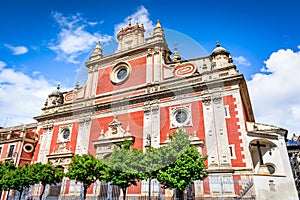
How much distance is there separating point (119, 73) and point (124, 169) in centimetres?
1208

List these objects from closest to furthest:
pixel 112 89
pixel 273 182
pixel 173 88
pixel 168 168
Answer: pixel 168 168 → pixel 273 182 → pixel 173 88 → pixel 112 89

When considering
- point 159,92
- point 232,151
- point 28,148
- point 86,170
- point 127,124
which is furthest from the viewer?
point 28,148

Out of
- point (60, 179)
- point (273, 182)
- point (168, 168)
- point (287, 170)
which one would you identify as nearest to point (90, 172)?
point (60, 179)

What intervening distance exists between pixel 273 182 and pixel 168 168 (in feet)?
24.6

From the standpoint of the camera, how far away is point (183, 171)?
1328 cm

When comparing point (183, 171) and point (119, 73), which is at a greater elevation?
point (119, 73)

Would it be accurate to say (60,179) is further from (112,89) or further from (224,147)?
(224,147)

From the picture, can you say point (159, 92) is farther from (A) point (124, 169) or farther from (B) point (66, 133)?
(B) point (66, 133)

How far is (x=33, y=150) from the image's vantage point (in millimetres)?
25797

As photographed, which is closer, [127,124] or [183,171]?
[183,171]

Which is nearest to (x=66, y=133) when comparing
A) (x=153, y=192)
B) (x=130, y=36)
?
(x=153, y=192)

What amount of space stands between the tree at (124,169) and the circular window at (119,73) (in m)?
9.78

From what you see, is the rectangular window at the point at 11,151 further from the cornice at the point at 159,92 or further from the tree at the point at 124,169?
the tree at the point at 124,169

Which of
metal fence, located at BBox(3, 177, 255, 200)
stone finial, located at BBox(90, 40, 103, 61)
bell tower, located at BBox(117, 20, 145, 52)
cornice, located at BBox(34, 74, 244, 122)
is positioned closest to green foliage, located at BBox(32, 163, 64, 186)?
metal fence, located at BBox(3, 177, 255, 200)
